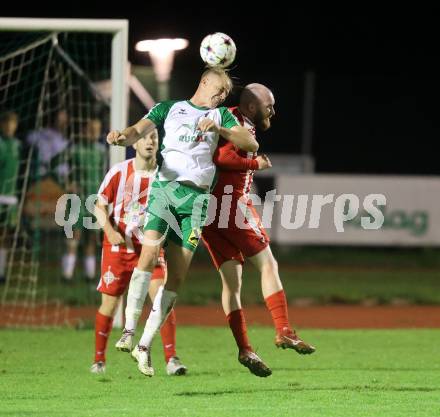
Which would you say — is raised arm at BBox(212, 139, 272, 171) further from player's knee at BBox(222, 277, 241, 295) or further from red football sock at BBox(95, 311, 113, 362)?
red football sock at BBox(95, 311, 113, 362)

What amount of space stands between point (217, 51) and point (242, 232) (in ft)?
4.05

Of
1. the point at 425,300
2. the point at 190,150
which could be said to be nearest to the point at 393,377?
the point at 190,150

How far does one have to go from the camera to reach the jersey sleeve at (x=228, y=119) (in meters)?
6.74

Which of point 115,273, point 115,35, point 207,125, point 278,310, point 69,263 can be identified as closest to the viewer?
point 207,125

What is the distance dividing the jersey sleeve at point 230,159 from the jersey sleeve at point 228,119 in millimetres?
304

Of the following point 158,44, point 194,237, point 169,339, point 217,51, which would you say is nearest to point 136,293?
point 194,237

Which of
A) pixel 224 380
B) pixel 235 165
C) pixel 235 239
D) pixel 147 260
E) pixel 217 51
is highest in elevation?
pixel 217 51

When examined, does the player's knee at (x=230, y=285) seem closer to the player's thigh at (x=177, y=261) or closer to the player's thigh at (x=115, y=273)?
the player's thigh at (x=177, y=261)

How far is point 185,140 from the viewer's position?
6.80 meters

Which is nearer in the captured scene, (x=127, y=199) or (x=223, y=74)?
(x=223, y=74)

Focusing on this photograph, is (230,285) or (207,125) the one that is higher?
(207,125)

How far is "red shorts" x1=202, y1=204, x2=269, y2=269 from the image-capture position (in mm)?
7141

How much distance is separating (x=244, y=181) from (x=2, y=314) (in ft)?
17.1

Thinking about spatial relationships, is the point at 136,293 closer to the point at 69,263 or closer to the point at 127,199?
the point at 127,199
